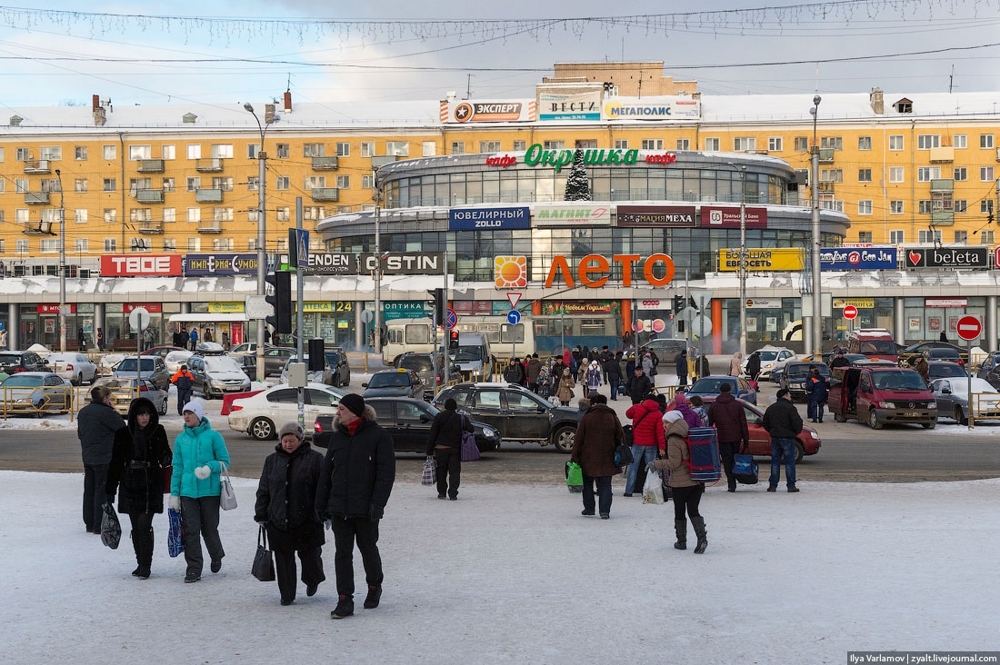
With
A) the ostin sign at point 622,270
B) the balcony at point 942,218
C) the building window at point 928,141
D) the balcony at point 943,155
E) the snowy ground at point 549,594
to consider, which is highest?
the building window at point 928,141

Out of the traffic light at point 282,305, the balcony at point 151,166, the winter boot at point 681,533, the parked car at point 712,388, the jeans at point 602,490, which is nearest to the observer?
the winter boot at point 681,533

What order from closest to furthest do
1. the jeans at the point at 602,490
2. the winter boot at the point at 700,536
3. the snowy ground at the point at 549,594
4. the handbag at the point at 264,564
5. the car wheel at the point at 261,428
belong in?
the snowy ground at the point at 549,594 < the handbag at the point at 264,564 < the winter boot at the point at 700,536 < the jeans at the point at 602,490 < the car wheel at the point at 261,428

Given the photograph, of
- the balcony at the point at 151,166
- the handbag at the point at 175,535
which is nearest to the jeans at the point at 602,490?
the handbag at the point at 175,535

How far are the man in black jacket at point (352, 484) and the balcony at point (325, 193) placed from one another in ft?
283

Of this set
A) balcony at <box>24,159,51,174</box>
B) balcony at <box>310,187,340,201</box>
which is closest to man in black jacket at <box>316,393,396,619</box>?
balcony at <box>310,187,340,201</box>

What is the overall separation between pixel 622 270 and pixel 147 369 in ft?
119

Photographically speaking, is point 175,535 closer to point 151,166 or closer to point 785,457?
point 785,457

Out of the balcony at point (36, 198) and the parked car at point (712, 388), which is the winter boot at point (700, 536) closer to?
the parked car at point (712, 388)

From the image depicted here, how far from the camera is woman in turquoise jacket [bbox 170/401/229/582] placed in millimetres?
10172

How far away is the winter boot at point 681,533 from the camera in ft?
39.3

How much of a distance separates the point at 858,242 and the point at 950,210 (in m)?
7.33

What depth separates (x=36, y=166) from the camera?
313 feet

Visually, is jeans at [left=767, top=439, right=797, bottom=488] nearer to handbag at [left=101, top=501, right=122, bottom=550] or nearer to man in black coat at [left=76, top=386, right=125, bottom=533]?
man in black coat at [left=76, top=386, right=125, bottom=533]

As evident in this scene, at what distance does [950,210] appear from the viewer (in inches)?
3546
